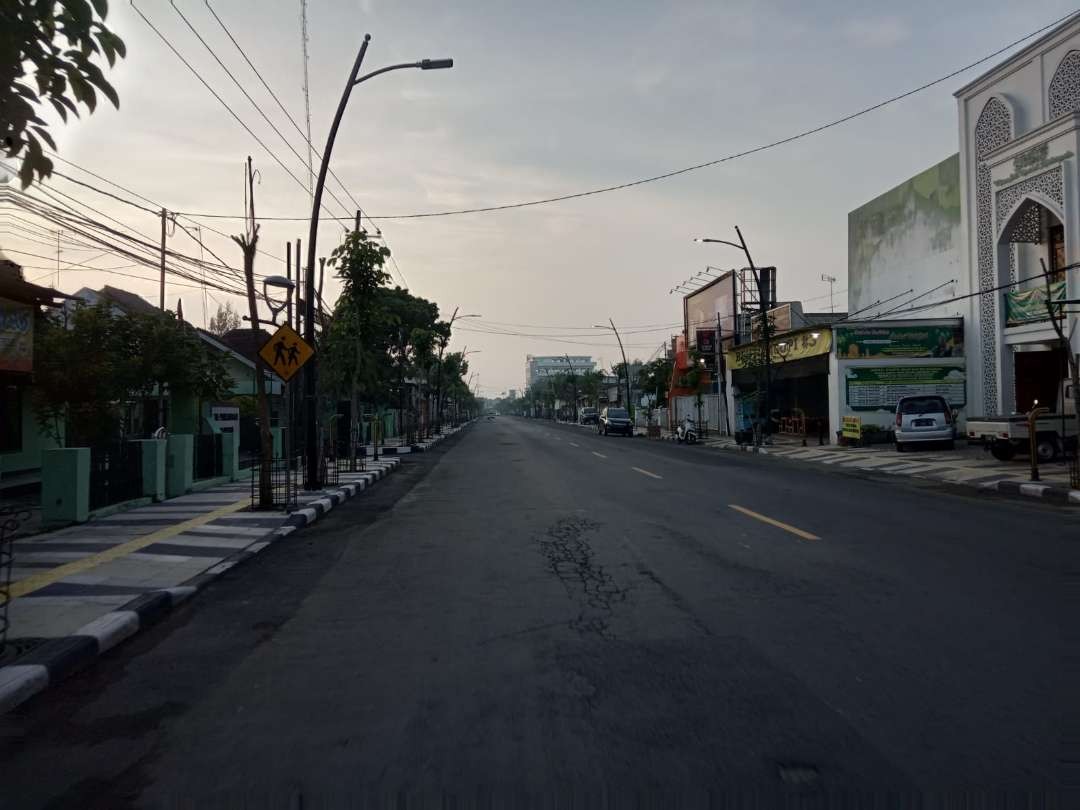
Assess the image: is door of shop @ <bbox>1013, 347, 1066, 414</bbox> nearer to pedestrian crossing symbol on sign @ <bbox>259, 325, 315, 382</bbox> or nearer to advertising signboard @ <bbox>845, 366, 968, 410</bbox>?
advertising signboard @ <bbox>845, 366, 968, 410</bbox>

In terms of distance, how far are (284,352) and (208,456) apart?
539 cm

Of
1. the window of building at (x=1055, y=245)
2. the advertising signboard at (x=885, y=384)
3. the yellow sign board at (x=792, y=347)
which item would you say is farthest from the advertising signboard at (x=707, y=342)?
the window of building at (x=1055, y=245)

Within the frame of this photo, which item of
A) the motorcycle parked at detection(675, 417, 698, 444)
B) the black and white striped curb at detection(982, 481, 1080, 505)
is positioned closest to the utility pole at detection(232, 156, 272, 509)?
the black and white striped curb at detection(982, 481, 1080, 505)

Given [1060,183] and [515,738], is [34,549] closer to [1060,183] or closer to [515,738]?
[515,738]

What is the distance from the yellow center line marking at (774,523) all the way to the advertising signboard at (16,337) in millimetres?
13288

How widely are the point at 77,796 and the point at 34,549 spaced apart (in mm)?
7039

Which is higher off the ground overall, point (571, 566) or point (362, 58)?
point (362, 58)

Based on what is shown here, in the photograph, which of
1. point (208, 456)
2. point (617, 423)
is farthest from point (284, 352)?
point (617, 423)

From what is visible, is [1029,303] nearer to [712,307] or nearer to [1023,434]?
[1023,434]

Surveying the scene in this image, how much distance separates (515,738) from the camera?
3887mm

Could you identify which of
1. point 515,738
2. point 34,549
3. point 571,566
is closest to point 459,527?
point 571,566

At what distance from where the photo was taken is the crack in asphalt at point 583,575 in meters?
5.99

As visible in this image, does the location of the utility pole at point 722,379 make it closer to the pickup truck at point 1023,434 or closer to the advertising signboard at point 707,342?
the advertising signboard at point 707,342

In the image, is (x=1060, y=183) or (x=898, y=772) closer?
(x=898, y=772)
